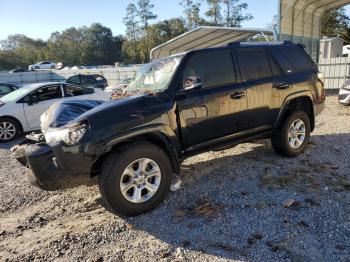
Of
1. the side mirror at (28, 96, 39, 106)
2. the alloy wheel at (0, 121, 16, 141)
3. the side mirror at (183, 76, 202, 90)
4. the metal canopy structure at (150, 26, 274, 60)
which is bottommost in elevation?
Result: the alloy wheel at (0, 121, 16, 141)

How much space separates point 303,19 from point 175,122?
54.9 ft

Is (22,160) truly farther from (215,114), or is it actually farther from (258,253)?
(258,253)

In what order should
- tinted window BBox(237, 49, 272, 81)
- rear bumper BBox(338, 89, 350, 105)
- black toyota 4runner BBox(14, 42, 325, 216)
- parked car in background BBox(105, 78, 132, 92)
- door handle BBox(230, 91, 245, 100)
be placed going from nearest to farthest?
black toyota 4runner BBox(14, 42, 325, 216) < door handle BBox(230, 91, 245, 100) < tinted window BBox(237, 49, 272, 81) < parked car in background BBox(105, 78, 132, 92) < rear bumper BBox(338, 89, 350, 105)

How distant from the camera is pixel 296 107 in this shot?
5.75 meters

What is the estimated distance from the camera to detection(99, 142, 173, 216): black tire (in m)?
3.69

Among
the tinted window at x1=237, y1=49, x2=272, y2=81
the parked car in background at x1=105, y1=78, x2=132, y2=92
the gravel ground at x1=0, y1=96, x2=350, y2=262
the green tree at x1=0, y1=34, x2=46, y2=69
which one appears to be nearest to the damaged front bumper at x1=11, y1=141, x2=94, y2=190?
the gravel ground at x1=0, y1=96, x2=350, y2=262

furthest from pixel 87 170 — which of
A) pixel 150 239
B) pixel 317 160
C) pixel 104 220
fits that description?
pixel 317 160

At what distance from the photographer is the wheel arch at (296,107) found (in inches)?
214

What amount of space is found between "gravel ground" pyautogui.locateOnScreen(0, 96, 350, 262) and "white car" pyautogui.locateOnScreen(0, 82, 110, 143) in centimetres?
388

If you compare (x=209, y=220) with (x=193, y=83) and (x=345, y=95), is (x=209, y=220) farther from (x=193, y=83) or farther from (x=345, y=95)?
(x=345, y=95)

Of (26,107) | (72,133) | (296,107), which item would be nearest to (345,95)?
(296,107)

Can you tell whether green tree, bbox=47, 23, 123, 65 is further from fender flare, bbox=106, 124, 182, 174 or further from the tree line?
fender flare, bbox=106, 124, 182, 174

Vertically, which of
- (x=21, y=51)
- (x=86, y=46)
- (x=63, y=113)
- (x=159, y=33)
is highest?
(x=159, y=33)

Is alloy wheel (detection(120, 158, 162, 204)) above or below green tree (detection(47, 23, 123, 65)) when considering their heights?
below
